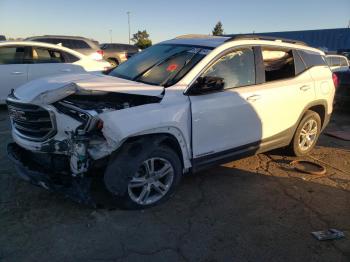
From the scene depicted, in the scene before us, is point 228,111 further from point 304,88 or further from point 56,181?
point 56,181

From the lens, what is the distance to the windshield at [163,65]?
171 inches

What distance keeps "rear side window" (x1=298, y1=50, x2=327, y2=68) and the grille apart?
3883 mm

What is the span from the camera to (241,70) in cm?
471

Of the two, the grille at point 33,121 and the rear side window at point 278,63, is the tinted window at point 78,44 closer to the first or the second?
the rear side window at point 278,63

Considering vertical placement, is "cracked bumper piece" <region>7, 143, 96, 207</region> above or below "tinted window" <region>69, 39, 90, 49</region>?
below

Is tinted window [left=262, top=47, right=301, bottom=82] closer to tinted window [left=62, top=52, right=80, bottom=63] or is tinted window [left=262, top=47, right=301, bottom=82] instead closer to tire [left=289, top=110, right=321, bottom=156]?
tire [left=289, top=110, right=321, bottom=156]

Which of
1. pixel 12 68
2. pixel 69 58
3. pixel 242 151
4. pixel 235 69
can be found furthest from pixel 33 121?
pixel 69 58

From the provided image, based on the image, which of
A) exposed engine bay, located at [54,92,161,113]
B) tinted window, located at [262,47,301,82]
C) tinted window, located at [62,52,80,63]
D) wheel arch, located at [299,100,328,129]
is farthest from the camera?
tinted window, located at [62,52,80,63]

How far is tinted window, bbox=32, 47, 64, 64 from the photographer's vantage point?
8.91 meters

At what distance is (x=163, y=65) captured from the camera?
4602mm

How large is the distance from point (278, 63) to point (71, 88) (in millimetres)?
3170

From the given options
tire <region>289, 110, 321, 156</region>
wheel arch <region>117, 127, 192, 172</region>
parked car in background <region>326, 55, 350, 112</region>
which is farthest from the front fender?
parked car in background <region>326, 55, 350, 112</region>

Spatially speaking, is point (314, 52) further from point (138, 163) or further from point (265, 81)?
point (138, 163)

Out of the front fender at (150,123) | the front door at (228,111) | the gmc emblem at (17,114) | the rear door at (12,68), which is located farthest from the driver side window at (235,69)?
the rear door at (12,68)
